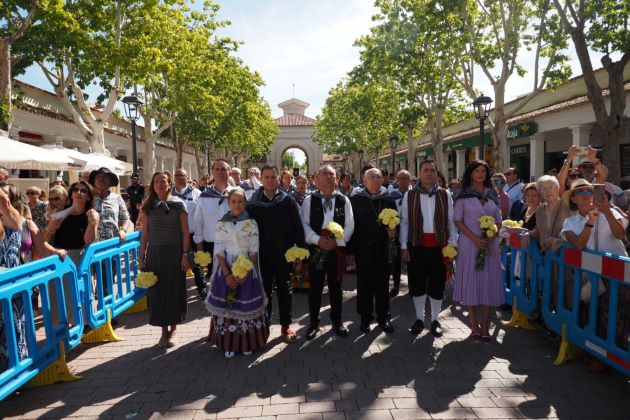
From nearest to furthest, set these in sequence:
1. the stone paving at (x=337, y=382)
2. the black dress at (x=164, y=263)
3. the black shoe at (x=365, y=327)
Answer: the stone paving at (x=337, y=382), the black dress at (x=164, y=263), the black shoe at (x=365, y=327)

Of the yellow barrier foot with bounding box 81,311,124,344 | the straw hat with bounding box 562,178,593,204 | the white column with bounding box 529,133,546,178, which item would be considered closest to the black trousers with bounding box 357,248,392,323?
the straw hat with bounding box 562,178,593,204

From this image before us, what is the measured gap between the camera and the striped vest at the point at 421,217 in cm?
525

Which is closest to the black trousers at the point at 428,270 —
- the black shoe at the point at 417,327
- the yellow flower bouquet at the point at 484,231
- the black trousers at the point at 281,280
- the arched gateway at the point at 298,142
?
the black shoe at the point at 417,327

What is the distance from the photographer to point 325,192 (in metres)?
5.25

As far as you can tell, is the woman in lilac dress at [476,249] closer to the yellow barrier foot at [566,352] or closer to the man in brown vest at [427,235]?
the man in brown vest at [427,235]

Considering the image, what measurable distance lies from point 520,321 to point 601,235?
1.86 metres

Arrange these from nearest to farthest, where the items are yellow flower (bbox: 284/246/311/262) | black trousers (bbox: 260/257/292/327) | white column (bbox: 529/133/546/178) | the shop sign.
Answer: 1. yellow flower (bbox: 284/246/311/262)
2. black trousers (bbox: 260/257/292/327)
3. the shop sign
4. white column (bbox: 529/133/546/178)

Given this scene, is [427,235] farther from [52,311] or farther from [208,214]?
[52,311]

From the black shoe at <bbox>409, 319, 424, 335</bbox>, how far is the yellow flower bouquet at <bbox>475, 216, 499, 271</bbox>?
1.00m

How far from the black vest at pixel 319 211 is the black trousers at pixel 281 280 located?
58 cm

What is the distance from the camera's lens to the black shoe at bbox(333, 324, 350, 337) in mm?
5255

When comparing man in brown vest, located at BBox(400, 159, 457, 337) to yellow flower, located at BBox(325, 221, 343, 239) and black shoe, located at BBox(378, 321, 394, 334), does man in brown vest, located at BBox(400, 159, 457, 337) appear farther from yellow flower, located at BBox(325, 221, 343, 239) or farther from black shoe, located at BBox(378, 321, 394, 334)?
yellow flower, located at BBox(325, 221, 343, 239)

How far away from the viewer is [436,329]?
5297 mm

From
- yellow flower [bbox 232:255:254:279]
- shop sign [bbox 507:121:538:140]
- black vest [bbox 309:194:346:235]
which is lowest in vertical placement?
yellow flower [bbox 232:255:254:279]
